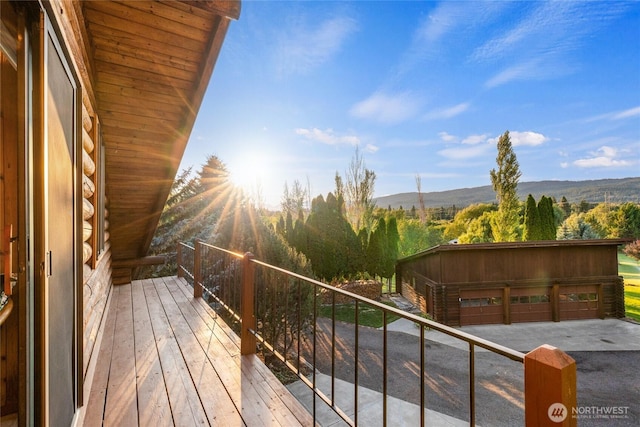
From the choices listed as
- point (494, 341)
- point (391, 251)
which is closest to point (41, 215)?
point (494, 341)

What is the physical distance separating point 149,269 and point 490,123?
30927 millimetres

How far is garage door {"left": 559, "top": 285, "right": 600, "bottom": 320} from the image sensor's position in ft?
37.1

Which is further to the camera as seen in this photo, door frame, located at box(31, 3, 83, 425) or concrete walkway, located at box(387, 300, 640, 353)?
concrete walkway, located at box(387, 300, 640, 353)

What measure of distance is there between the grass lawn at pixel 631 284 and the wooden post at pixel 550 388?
1732 centimetres

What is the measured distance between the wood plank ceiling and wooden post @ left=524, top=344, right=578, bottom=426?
7.19ft

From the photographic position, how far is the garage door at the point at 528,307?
11227mm

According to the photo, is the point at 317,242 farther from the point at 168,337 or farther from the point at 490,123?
the point at 490,123

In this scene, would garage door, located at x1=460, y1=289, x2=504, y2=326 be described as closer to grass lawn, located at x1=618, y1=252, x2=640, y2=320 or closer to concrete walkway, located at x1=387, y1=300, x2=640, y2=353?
concrete walkway, located at x1=387, y1=300, x2=640, y2=353

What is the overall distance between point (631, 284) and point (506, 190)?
951 centimetres

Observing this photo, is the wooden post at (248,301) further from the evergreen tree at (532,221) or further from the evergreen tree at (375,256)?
the evergreen tree at (532,221)

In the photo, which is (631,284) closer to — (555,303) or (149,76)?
(555,303)

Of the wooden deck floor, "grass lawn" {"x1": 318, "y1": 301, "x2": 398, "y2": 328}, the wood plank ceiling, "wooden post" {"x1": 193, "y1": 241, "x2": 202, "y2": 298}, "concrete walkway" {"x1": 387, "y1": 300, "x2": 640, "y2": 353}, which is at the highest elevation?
the wood plank ceiling

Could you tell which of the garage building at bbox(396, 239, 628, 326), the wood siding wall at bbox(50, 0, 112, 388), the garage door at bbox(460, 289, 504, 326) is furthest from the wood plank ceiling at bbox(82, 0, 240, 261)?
the garage door at bbox(460, 289, 504, 326)

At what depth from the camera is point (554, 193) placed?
39844 millimetres
